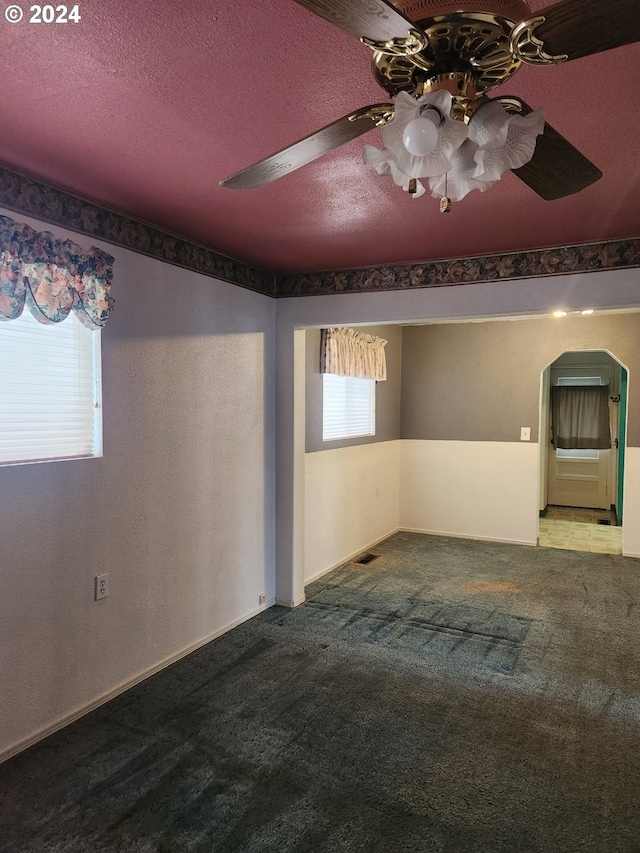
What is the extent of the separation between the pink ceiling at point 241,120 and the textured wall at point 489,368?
2664mm

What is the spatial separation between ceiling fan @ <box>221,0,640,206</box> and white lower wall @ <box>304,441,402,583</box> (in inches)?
125

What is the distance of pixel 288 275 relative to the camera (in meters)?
3.76

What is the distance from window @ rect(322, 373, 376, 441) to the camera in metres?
4.68

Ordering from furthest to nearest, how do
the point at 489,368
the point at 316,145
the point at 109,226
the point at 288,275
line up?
the point at 489,368
the point at 288,275
the point at 109,226
the point at 316,145

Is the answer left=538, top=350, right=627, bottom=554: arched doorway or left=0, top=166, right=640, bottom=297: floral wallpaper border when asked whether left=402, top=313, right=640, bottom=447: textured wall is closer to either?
left=538, top=350, right=627, bottom=554: arched doorway

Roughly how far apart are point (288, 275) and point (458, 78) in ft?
9.07

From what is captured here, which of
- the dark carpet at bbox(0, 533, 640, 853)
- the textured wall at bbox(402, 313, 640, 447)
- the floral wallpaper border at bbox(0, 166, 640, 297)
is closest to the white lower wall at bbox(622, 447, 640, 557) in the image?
the textured wall at bbox(402, 313, 640, 447)

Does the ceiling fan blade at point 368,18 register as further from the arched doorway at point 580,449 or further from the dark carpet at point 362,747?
the arched doorway at point 580,449

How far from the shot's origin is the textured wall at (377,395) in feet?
14.1

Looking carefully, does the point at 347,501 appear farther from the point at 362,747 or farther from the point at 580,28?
the point at 580,28

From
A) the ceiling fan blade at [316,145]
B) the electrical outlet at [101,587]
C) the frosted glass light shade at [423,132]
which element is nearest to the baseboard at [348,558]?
the electrical outlet at [101,587]

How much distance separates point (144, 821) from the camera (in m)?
1.85

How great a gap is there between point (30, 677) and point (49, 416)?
1.11m

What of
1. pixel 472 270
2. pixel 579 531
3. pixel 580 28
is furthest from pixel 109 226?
pixel 579 531
